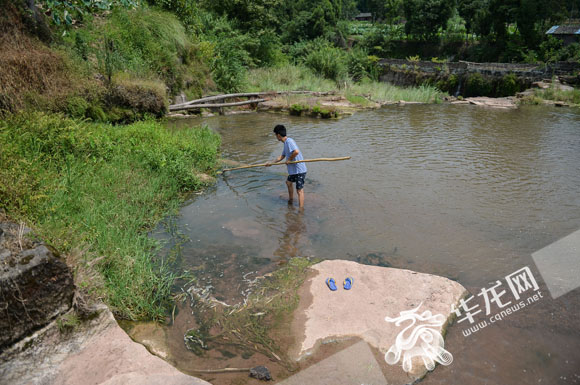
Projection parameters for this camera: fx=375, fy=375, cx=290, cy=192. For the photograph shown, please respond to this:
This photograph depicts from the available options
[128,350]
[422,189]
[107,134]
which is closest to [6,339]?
[128,350]

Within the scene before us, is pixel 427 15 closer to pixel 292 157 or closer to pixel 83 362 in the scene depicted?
pixel 292 157

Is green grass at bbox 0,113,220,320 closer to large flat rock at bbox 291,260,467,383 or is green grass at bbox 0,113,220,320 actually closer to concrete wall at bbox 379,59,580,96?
large flat rock at bbox 291,260,467,383

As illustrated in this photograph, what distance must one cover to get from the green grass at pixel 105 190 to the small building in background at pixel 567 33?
31036 mm

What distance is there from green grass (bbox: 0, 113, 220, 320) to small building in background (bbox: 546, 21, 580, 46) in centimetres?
3104

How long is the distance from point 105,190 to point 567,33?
34.3 meters

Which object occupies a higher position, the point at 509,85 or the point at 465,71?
the point at 465,71

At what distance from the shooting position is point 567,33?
27.8 m

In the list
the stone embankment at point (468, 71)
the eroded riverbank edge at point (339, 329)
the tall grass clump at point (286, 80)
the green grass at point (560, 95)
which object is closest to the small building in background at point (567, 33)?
the stone embankment at point (468, 71)

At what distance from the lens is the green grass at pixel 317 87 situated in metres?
20.9

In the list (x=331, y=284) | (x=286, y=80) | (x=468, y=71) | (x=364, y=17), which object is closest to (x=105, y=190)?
(x=331, y=284)

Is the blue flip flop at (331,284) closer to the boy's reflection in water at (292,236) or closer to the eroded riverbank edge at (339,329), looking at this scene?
the eroded riverbank edge at (339,329)

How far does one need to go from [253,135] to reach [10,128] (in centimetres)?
724

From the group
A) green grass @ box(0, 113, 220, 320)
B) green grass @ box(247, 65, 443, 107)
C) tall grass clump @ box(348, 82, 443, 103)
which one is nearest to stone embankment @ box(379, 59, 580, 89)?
green grass @ box(247, 65, 443, 107)

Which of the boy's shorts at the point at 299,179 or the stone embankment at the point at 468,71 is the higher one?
the boy's shorts at the point at 299,179
